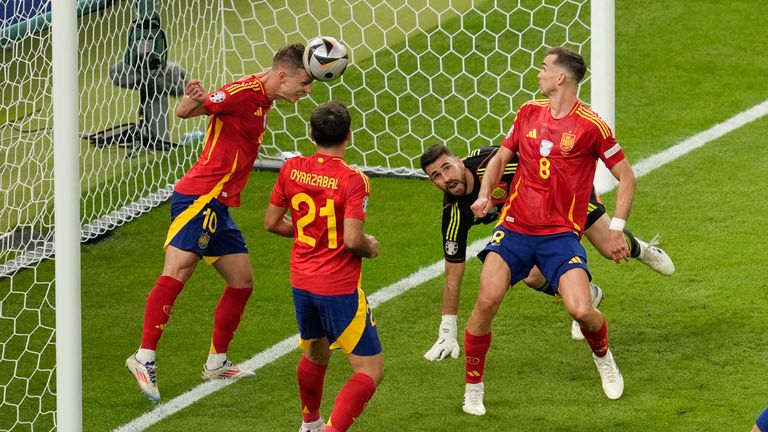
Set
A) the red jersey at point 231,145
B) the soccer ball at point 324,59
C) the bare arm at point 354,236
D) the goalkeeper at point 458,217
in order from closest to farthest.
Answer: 1. the bare arm at point 354,236
2. the soccer ball at point 324,59
3. the goalkeeper at point 458,217
4. the red jersey at point 231,145

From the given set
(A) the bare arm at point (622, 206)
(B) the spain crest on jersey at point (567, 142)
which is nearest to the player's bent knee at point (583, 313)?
(A) the bare arm at point (622, 206)

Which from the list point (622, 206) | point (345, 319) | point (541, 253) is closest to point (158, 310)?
point (345, 319)

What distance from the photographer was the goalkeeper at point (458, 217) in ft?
24.5

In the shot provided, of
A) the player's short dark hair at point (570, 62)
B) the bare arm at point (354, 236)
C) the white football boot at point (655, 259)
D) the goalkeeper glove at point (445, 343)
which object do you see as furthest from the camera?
the white football boot at point (655, 259)

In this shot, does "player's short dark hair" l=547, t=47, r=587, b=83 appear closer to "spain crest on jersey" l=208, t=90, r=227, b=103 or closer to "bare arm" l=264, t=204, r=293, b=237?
"bare arm" l=264, t=204, r=293, b=237

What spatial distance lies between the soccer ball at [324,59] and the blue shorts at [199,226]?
0.94 meters

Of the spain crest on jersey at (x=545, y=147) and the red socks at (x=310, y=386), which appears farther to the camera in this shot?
the spain crest on jersey at (x=545, y=147)

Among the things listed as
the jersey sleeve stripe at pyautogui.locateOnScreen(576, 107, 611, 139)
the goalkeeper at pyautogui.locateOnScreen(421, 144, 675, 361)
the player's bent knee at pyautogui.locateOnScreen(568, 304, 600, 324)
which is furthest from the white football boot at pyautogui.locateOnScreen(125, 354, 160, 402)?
the jersey sleeve stripe at pyautogui.locateOnScreen(576, 107, 611, 139)

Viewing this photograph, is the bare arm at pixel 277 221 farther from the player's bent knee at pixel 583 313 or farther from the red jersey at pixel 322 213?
the player's bent knee at pixel 583 313

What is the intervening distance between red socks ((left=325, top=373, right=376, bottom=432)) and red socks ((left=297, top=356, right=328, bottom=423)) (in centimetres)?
32

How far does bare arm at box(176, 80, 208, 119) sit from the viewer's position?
7.33 metres

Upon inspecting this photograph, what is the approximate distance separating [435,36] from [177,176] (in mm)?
2762

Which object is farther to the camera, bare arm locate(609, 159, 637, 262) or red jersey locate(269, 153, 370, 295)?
bare arm locate(609, 159, 637, 262)

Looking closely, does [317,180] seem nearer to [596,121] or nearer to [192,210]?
[192,210]
